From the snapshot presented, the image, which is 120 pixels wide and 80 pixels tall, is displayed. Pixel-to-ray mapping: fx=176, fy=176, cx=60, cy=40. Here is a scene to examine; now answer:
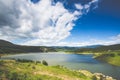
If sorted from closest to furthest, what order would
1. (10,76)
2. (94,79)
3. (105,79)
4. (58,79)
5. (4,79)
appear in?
(4,79)
(10,76)
(58,79)
(94,79)
(105,79)

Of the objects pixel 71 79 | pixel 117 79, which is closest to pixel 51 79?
pixel 71 79

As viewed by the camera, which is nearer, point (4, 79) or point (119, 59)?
point (4, 79)

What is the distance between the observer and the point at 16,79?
41.7m

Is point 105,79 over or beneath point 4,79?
beneath

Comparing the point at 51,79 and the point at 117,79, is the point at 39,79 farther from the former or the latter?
the point at 117,79

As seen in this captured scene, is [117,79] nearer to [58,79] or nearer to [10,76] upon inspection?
[58,79]

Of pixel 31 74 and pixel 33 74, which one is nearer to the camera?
pixel 31 74

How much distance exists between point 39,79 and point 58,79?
6.09 m

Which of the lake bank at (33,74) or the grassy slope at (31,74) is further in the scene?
the lake bank at (33,74)

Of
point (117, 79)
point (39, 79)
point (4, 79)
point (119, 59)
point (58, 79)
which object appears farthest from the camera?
point (119, 59)

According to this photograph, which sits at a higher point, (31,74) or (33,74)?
(31,74)

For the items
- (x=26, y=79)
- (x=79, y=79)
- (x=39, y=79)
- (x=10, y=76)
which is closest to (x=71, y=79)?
(x=79, y=79)

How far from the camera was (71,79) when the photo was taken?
52.7 metres

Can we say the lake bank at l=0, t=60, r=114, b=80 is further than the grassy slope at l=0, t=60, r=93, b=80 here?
Yes
